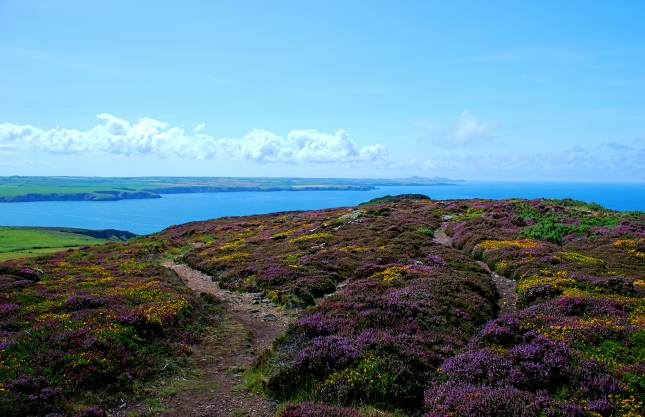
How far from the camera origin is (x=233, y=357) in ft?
50.1

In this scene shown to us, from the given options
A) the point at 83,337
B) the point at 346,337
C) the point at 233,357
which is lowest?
the point at 233,357

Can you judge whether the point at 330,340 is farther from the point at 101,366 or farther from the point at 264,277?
the point at 264,277

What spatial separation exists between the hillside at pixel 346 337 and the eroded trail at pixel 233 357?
7 centimetres

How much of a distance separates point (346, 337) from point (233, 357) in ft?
15.2

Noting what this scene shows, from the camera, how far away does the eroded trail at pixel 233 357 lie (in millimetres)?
11289

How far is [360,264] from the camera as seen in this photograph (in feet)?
92.6

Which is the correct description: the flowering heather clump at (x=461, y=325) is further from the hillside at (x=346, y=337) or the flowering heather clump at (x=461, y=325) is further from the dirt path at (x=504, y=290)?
the dirt path at (x=504, y=290)

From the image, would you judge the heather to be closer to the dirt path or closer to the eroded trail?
the eroded trail

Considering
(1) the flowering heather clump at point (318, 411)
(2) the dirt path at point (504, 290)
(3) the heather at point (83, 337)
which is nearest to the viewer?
(1) the flowering heather clump at point (318, 411)

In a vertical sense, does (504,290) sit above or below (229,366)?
above

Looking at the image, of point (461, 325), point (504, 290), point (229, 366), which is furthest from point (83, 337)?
point (504, 290)

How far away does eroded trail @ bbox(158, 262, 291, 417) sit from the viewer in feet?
37.0

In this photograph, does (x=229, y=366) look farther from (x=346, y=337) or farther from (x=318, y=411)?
(x=318, y=411)

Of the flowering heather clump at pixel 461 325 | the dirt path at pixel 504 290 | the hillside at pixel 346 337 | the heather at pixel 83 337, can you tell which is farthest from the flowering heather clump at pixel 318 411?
the dirt path at pixel 504 290
